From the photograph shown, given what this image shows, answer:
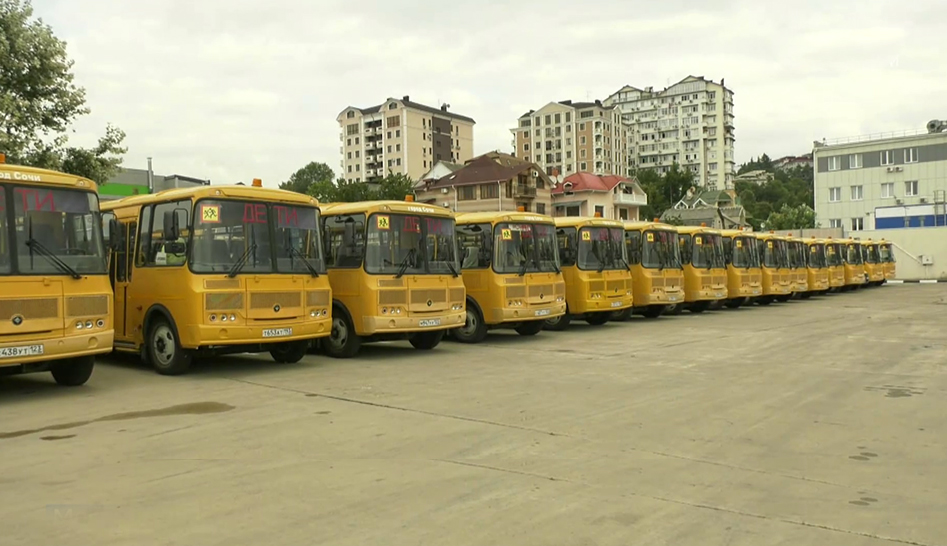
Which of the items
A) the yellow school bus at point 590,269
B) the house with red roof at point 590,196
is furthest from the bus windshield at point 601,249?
the house with red roof at point 590,196

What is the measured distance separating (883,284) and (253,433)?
5120cm

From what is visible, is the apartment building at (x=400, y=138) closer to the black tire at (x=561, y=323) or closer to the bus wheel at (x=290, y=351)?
the black tire at (x=561, y=323)

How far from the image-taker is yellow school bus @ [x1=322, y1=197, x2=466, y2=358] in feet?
45.3

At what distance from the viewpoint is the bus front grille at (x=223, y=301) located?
37.3 feet

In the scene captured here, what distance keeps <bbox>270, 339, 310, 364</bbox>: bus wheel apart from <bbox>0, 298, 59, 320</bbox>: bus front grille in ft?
12.6

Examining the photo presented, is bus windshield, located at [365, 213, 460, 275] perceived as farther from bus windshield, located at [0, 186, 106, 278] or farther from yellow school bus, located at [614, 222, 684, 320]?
yellow school bus, located at [614, 222, 684, 320]

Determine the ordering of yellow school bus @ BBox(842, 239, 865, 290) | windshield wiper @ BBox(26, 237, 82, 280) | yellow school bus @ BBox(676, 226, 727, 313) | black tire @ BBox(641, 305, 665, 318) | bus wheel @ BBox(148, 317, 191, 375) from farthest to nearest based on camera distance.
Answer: yellow school bus @ BBox(842, 239, 865, 290) → yellow school bus @ BBox(676, 226, 727, 313) → black tire @ BBox(641, 305, 665, 318) → bus wheel @ BBox(148, 317, 191, 375) → windshield wiper @ BBox(26, 237, 82, 280)

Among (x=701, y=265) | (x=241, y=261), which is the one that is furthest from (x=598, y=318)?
(x=241, y=261)

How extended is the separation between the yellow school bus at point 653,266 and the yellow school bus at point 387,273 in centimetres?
911

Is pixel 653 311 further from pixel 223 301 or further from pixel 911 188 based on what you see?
pixel 911 188

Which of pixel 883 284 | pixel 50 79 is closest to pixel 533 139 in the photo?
pixel 883 284

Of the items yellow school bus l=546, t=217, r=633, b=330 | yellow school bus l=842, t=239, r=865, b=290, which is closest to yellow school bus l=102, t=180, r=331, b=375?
yellow school bus l=546, t=217, r=633, b=330

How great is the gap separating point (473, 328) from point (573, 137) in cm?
11868

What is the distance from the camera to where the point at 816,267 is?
36.8 m
